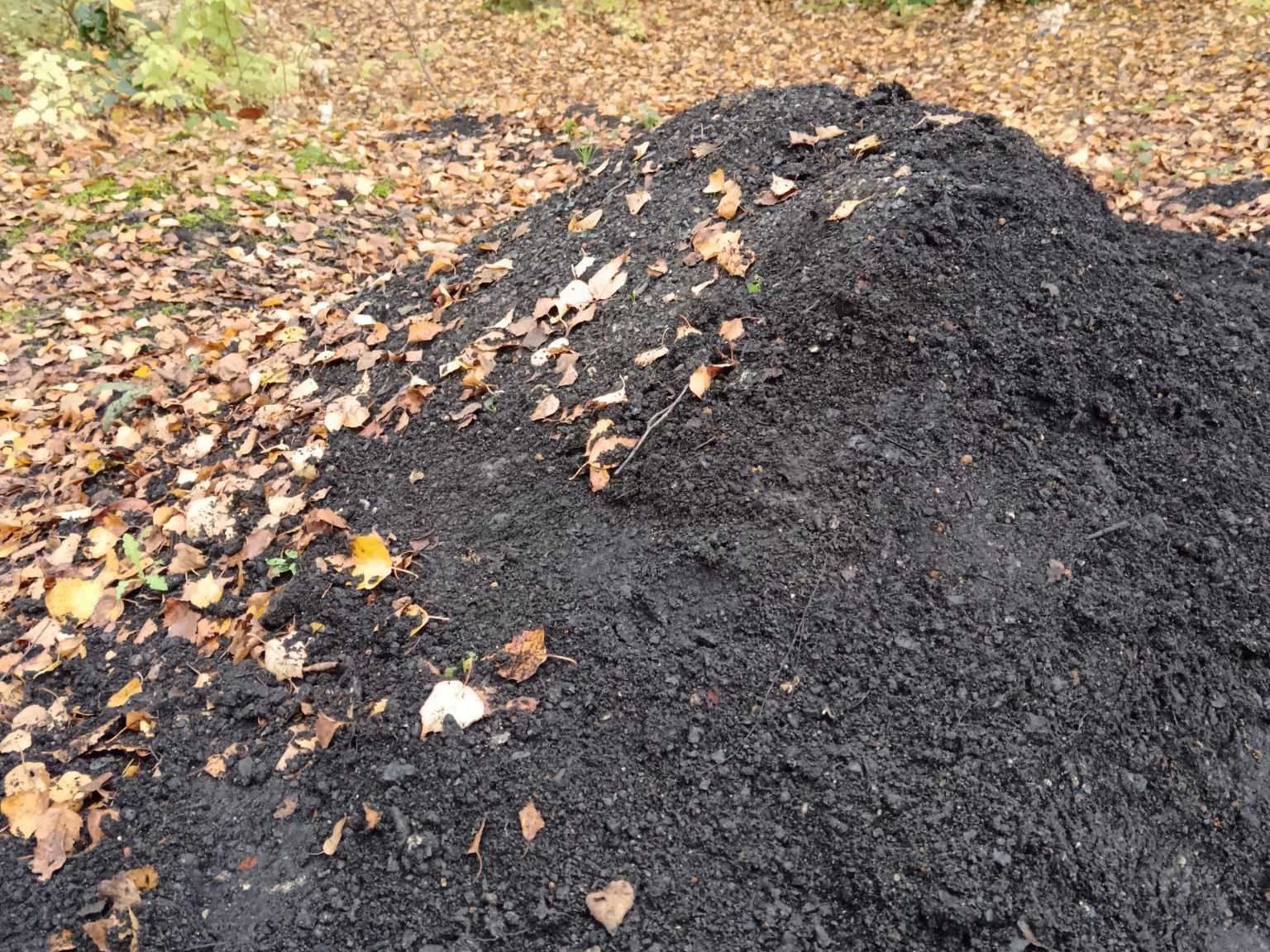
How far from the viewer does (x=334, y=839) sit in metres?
1.80

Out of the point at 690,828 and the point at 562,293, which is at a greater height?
the point at 562,293

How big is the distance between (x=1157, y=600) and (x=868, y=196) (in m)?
1.36

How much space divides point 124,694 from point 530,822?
1.26 metres

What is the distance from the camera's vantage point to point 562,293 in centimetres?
282

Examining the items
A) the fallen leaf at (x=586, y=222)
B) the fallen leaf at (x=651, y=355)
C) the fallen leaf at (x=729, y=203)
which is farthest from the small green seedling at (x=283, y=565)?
the fallen leaf at (x=729, y=203)

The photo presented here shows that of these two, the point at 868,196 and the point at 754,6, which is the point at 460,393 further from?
the point at 754,6

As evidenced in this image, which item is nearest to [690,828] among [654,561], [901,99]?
[654,561]

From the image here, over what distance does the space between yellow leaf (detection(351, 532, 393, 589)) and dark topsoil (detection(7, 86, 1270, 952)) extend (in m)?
0.06

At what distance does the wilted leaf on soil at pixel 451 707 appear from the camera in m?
1.89

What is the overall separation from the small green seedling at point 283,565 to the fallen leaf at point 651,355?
1.14 metres

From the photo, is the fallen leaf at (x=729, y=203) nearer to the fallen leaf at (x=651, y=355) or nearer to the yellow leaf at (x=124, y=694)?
the fallen leaf at (x=651, y=355)

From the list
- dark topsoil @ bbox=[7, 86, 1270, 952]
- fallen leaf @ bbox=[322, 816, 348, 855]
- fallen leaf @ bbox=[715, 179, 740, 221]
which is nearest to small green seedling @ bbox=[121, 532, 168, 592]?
dark topsoil @ bbox=[7, 86, 1270, 952]

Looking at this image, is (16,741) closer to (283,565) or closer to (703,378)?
(283,565)

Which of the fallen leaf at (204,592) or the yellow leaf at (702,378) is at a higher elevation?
the yellow leaf at (702,378)
